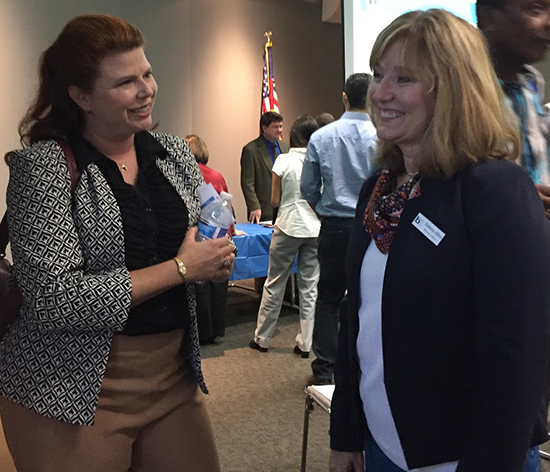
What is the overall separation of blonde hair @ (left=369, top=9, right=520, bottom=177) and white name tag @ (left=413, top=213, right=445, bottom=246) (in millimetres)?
81

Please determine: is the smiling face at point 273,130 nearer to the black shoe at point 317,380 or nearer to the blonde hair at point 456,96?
the black shoe at point 317,380

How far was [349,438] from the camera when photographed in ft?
4.22

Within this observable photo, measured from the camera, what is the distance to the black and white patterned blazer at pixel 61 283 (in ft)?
4.09

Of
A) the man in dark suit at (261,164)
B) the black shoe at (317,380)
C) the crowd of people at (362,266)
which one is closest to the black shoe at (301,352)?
the black shoe at (317,380)

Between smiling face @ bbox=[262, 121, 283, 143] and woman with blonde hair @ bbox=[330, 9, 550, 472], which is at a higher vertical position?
woman with blonde hair @ bbox=[330, 9, 550, 472]

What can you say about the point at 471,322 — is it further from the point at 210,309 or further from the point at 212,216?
the point at 210,309

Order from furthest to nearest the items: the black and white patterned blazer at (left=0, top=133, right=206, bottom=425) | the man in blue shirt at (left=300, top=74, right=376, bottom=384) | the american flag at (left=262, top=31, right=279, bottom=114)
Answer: the american flag at (left=262, top=31, right=279, bottom=114) → the man in blue shirt at (left=300, top=74, right=376, bottom=384) → the black and white patterned blazer at (left=0, top=133, right=206, bottom=425)

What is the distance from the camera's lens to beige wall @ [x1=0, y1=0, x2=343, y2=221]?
6.33 meters

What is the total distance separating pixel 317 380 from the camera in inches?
146

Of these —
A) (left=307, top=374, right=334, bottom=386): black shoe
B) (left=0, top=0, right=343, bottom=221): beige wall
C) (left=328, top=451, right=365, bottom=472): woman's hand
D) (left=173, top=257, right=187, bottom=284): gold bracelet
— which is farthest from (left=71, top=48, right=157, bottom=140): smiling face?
(left=0, top=0, right=343, bottom=221): beige wall

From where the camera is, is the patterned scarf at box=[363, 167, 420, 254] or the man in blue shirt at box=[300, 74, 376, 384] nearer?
the patterned scarf at box=[363, 167, 420, 254]

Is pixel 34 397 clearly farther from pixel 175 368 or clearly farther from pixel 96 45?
pixel 96 45

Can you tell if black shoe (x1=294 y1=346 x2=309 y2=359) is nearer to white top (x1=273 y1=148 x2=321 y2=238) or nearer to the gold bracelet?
white top (x1=273 y1=148 x2=321 y2=238)

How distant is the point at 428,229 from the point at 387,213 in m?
0.13
